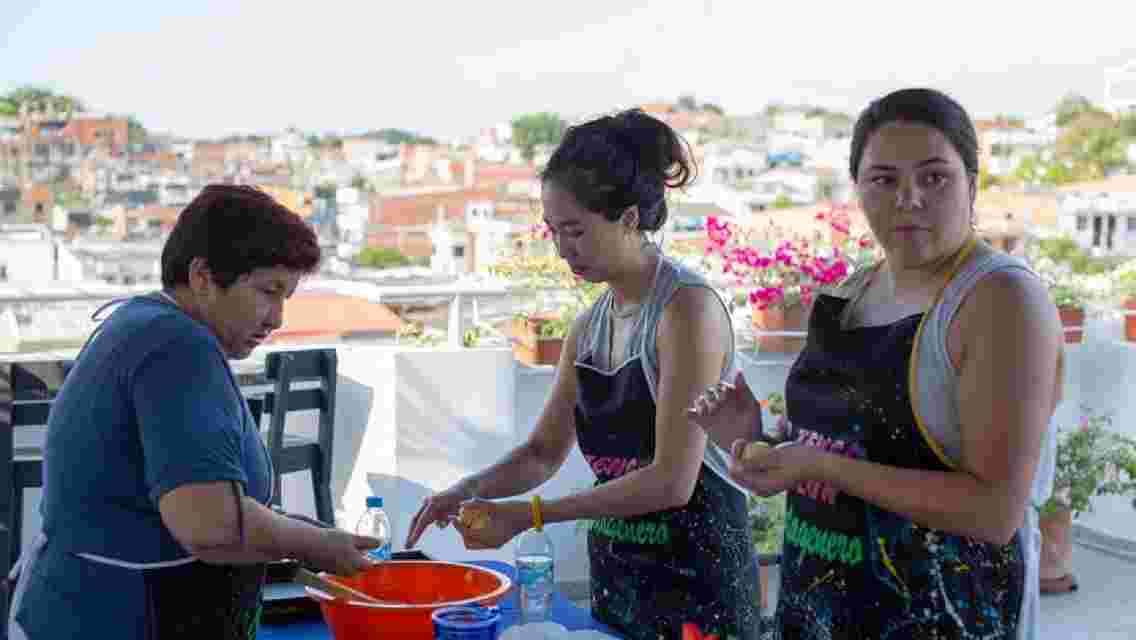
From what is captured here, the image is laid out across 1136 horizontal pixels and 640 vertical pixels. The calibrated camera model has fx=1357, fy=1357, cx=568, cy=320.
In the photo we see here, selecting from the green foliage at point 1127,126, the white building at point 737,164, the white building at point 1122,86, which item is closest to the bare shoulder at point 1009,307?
the white building at point 1122,86

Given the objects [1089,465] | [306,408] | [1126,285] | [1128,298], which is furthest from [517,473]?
[1126,285]

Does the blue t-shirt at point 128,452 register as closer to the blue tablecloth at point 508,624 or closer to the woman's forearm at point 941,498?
the blue tablecloth at point 508,624

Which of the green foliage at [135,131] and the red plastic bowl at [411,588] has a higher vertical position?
the green foliage at [135,131]

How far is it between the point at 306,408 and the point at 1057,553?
97.3 inches

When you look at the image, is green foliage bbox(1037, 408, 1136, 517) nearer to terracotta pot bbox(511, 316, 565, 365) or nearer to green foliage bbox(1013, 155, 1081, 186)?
terracotta pot bbox(511, 316, 565, 365)

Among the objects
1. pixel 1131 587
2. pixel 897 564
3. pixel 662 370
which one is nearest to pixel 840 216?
pixel 1131 587

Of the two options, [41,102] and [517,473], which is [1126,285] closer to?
[517,473]

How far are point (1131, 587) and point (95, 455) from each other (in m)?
4.04

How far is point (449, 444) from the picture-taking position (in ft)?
13.6

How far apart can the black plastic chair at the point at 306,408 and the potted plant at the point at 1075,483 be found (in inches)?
88.6

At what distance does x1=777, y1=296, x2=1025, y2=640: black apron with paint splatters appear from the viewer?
1445 millimetres

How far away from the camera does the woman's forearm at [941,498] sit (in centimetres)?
140

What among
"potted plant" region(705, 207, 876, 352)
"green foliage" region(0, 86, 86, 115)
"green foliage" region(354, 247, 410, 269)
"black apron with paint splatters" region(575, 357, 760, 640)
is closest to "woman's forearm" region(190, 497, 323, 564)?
"black apron with paint splatters" region(575, 357, 760, 640)

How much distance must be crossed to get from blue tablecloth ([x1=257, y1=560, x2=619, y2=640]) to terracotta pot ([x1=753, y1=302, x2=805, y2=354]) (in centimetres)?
288
